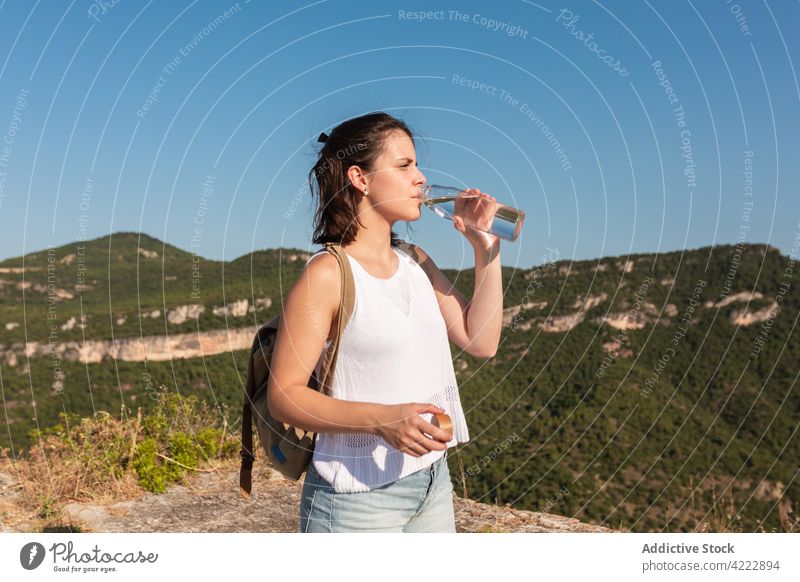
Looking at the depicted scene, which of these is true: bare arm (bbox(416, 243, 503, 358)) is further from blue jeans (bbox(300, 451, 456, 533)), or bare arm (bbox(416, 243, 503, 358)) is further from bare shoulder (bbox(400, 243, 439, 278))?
→ blue jeans (bbox(300, 451, 456, 533))

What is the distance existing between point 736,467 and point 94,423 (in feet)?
77.1

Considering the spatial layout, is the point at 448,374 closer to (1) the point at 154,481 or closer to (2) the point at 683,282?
(1) the point at 154,481

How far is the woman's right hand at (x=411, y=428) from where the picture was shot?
2168mm

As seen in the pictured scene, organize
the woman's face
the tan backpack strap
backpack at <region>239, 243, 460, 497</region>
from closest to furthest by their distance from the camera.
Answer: the tan backpack strap < backpack at <region>239, 243, 460, 497</region> < the woman's face

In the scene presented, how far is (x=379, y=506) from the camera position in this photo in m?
2.56

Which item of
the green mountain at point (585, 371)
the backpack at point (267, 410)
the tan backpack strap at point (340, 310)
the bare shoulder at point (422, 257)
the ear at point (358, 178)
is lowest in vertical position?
the green mountain at point (585, 371)

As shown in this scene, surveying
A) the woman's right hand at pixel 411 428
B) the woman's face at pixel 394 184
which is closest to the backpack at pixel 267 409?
the woman's face at pixel 394 184

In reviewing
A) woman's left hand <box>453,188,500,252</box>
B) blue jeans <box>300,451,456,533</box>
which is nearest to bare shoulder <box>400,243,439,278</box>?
woman's left hand <box>453,188,500,252</box>

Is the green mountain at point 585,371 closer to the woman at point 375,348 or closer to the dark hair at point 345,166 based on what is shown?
the woman at point 375,348

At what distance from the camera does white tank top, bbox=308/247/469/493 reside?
8.32ft

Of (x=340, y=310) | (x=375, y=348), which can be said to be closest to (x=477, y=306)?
(x=375, y=348)

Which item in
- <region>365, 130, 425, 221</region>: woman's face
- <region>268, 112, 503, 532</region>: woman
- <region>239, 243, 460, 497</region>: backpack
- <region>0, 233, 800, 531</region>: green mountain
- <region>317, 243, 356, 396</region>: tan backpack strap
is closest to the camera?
<region>268, 112, 503, 532</region>: woman

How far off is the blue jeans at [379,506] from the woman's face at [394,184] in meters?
0.95

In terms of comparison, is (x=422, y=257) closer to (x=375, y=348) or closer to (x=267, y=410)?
(x=375, y=348)
